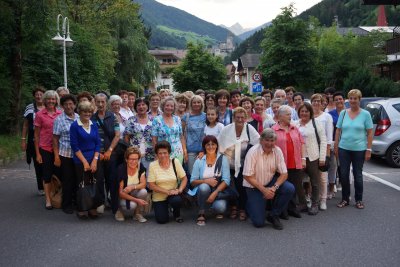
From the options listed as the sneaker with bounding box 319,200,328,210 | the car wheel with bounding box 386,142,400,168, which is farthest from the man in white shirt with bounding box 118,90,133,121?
the car wheel with bounding box 386,142,400,168

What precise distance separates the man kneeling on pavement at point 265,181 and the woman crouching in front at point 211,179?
0.37m

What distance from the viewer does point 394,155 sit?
33.8ft

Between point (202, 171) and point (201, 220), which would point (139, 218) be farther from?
point (202, 171)

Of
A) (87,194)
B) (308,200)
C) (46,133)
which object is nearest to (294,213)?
(308,200)

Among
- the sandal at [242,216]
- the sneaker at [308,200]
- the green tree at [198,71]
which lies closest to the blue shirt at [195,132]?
the sandal at [242,216]

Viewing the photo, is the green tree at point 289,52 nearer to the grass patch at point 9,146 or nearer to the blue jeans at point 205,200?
the grass patch at point 9,146

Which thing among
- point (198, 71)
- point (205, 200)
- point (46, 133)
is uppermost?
point (198, 71)

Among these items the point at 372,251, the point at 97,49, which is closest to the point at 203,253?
the point at 372,251

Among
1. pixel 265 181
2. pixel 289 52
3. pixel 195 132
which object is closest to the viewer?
pixel 265 181

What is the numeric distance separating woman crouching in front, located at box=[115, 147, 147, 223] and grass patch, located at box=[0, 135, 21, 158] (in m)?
6.30

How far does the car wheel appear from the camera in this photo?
10.2 meters

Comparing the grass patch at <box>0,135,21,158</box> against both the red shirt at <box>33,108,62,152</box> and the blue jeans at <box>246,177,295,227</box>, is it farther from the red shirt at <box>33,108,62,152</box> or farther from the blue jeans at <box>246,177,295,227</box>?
the blue jeans at <box>246,177,295,227</box>

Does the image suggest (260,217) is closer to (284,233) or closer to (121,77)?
(284,233)

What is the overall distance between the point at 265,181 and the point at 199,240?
4.36 feet
